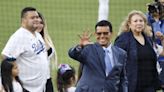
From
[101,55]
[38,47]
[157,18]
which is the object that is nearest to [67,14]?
[157,18]

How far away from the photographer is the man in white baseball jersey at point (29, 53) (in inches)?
307

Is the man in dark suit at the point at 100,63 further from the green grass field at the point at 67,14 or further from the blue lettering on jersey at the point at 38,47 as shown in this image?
the green grass field at the point at 67,14

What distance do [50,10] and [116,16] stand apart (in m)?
1.82

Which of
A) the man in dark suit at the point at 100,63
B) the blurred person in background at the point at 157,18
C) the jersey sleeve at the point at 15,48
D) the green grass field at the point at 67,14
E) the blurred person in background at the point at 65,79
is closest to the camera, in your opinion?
the man in dark suit at the point at 100,63

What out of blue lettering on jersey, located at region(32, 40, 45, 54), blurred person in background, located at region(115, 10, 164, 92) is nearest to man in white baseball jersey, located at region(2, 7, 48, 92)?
blue lettering on jersey, located at region(32, 40, 45, 54)

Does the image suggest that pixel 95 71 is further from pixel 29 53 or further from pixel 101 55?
pixel 29 53

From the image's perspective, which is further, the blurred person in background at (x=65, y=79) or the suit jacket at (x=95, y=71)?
the blurred person in background at (x=65, y=79)

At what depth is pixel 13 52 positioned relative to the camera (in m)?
7.77

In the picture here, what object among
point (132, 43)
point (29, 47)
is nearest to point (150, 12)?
point (132, 43)

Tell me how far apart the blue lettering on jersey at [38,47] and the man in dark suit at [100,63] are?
89 centimetres

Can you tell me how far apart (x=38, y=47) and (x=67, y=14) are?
7.99 m

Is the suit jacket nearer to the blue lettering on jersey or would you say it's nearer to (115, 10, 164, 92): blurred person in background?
(115, 10, 164, 92): blurred person in background

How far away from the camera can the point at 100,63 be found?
7.19m

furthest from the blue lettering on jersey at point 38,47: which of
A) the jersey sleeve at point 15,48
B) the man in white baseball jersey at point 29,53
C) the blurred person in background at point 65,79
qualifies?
the blurred person in background at point 65,79
